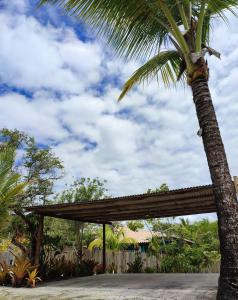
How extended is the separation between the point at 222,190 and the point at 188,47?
2642mm

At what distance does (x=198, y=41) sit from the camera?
19.4 feet

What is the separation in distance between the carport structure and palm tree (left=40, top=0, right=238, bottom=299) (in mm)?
3800

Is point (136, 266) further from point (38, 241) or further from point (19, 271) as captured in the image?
point (19, 271)

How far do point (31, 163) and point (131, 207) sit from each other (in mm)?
9694

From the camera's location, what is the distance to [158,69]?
7.98 meters

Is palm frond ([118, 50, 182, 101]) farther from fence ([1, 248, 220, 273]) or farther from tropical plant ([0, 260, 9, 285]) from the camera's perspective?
fence ([1, 248, 220, 273])

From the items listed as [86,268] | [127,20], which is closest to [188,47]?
[127,20]

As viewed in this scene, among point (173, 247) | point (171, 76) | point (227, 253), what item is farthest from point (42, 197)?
point (227, 253)

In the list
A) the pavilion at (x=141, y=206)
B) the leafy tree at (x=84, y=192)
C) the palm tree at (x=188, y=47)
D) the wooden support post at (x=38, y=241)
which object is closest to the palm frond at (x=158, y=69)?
the palm tree at (x=188, y=47)

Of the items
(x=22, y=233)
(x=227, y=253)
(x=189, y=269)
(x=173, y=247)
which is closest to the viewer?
(x=227, y=253)

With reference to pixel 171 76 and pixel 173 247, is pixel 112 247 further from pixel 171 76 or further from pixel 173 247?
pixel 171 76

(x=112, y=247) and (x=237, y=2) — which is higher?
(x=237, y=2)

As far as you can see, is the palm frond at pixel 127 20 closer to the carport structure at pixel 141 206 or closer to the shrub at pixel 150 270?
the carport structure at pixel 141 206

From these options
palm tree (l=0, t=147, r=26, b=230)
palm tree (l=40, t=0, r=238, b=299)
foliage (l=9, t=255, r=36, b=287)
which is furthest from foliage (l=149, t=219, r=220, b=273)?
palm tree (l=40, t=0, r=238, b=299)
